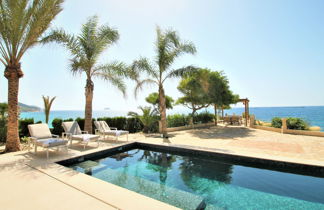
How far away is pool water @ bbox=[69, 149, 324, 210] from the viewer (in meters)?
3.34

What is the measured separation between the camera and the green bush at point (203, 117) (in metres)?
17.5

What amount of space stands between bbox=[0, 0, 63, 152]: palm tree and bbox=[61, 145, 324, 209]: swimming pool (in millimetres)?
3435

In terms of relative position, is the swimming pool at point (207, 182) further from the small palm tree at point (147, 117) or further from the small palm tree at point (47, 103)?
the small palm tree at point (47, 103)

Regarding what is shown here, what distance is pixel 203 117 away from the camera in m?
18.2

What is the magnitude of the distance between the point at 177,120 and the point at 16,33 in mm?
12136

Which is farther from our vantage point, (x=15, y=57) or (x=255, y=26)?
(x=255, y=26)

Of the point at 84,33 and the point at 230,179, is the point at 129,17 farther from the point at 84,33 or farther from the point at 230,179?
the point at 230,179

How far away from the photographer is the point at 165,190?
3480mm

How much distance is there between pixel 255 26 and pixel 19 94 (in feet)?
47.7

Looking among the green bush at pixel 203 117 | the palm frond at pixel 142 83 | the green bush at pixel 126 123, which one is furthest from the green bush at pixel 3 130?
the green bush at pixel 203 117

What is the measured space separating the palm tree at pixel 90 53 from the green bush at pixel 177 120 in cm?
564

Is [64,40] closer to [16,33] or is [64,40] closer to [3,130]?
[16,33]

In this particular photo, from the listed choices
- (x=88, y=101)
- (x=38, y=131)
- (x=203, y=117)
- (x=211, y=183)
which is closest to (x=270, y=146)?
(x=211, y=183)

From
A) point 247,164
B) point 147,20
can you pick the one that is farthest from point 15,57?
point 247,164
